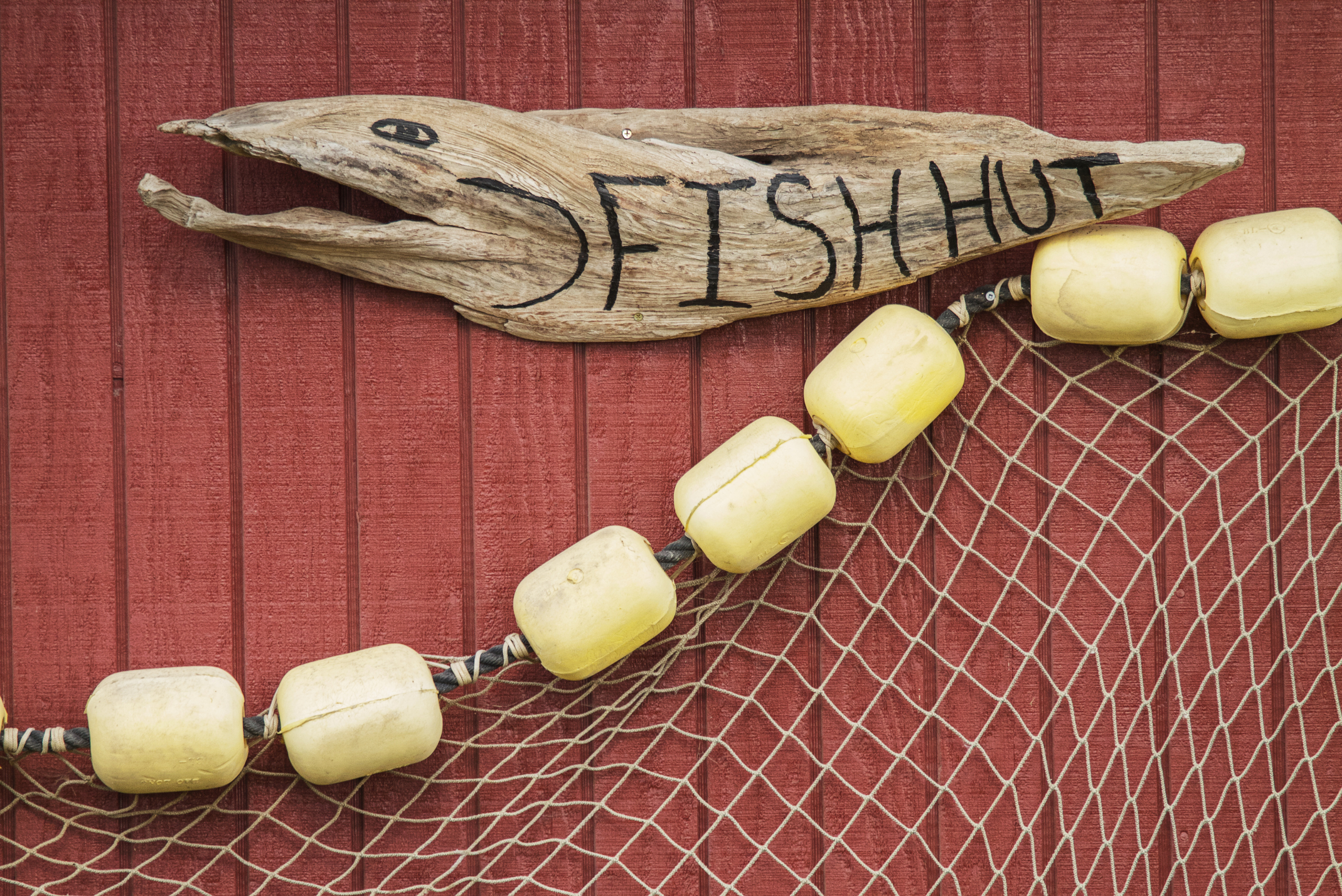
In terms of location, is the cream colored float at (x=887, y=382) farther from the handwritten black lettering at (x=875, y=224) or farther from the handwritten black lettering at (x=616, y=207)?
the handwritten black lettering at (x=616, y=207)

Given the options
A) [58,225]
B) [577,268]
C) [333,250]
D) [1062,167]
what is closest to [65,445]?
[58,225]

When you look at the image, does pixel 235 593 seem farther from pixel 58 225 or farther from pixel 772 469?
pixel 772 469

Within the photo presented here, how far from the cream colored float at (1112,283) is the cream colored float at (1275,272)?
3cm

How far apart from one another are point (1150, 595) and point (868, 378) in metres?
0.37

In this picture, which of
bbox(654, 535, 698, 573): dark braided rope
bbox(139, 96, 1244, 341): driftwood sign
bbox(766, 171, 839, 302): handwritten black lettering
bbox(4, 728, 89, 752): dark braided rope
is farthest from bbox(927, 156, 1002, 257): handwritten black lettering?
bbox(4, 728, 89, 752): dark braided rope

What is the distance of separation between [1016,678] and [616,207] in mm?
593

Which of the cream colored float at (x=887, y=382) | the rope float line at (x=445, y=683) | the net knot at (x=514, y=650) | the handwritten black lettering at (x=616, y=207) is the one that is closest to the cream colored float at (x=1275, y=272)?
the cream colored float at (x=887, y=382)

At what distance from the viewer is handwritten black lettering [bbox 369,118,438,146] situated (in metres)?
0.88

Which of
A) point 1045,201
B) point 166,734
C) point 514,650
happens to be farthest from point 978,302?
point 166,734

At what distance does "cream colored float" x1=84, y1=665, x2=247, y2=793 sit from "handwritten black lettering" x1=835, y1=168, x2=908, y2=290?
0.69 meters

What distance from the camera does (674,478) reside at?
956mm

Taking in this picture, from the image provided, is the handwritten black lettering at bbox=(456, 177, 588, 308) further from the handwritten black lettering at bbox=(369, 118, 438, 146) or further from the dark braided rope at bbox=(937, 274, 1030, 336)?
the dark braided rope at bbox=(937, 274, 1030, 336)

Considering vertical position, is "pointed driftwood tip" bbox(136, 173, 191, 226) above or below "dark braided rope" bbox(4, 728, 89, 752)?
above

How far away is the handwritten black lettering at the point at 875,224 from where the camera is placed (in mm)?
906
